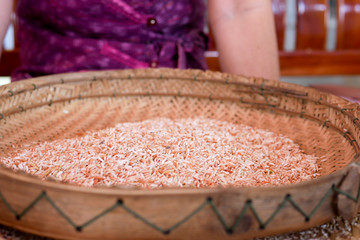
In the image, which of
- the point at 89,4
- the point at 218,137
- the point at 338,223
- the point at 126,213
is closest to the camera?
the point at 126,213

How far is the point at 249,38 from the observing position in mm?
1007

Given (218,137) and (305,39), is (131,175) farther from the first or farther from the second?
(305,39)

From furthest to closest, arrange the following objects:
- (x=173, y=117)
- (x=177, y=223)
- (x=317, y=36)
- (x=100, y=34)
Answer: (x=317, y=36) → (x=100, y=34) → (x=173, y=117) → (x=177, y=223)

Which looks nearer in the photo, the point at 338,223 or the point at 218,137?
the point at 338,223

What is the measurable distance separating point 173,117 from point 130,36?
29cm

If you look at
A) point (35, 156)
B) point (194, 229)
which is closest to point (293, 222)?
point (194, 229)

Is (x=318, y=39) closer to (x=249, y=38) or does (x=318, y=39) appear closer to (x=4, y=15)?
(x=249, y=38)

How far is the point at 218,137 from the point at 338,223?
0.27 meters

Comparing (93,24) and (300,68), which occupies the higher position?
(93,24)

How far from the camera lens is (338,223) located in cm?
44

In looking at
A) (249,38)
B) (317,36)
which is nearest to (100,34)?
(249,38)

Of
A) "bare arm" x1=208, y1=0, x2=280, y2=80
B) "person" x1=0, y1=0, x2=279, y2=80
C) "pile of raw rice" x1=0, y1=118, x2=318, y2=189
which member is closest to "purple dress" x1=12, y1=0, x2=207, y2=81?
"person" x1=0, y1=0, x2=279, y2=80

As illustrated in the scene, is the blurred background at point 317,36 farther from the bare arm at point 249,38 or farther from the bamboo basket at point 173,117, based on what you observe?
the bamboo basket at point 173,117

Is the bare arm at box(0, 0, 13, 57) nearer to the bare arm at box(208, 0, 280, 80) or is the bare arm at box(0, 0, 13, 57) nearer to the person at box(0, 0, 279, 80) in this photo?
the person at box(0, 0, 279, 80)
